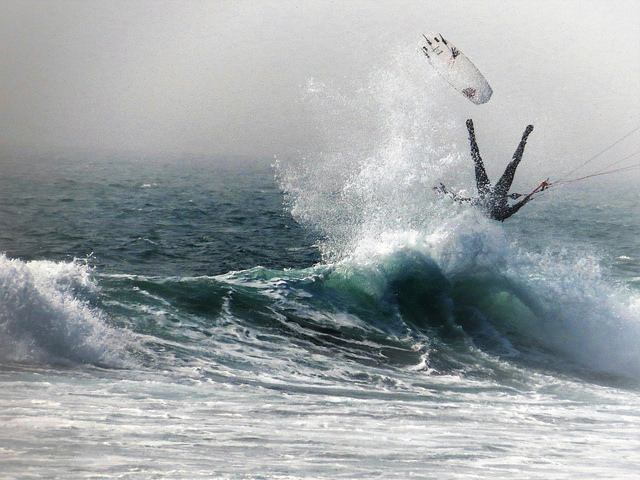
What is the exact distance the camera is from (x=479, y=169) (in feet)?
37.0

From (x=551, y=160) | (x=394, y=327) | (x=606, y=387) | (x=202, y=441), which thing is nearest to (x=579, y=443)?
(x=606, y=387)

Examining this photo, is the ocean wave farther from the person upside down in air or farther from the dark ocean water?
the person upside down in air

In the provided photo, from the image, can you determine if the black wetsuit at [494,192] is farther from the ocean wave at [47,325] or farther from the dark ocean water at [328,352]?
the ocean wave at [47,325]

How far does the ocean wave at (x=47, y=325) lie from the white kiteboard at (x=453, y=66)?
830 cm

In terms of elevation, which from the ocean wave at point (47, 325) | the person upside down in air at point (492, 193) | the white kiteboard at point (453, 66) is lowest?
the ocean wave at point (47, 325)

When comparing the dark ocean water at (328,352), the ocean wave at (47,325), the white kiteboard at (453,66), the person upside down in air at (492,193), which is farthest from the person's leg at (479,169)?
the ocean wave at (47,325)

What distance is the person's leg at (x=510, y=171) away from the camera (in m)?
11.0

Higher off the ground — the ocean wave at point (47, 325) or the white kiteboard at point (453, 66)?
the white kiteboard at point (453, 66)

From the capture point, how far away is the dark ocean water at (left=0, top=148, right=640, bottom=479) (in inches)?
219

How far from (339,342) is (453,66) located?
6.75 metres

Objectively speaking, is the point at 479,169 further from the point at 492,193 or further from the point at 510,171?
the point at 492,193

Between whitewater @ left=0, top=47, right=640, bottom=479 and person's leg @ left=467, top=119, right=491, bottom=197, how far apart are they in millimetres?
585

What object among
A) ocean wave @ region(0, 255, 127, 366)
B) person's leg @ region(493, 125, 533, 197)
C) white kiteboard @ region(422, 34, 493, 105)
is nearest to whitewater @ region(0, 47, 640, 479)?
ocean wave @ region(0, 255, 127, 366)

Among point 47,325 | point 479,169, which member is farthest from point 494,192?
point 47,325
